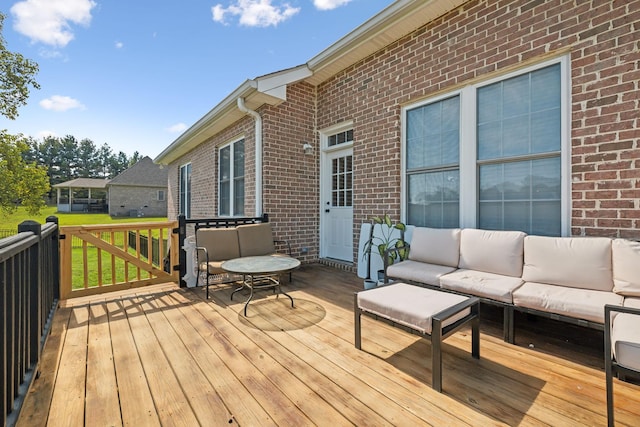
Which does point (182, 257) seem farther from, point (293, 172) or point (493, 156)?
point (493, 156)

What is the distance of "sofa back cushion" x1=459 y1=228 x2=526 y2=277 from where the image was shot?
2879 mm

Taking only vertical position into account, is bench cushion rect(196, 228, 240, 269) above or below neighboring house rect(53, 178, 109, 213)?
below

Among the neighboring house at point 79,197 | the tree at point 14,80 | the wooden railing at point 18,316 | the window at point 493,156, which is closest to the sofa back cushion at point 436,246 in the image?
the window at point 493,156

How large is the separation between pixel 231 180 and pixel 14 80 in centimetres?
1035

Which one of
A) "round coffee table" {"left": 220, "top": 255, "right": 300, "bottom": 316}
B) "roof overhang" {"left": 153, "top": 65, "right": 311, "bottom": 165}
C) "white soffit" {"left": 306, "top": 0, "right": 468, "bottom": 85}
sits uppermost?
"white soffit" {"left": 306, "top": 0, "right": 468, "bottom": 85}

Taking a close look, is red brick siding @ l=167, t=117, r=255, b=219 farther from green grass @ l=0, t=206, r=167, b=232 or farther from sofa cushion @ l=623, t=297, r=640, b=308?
green grass @ l=0, t=206, r=167, b=232

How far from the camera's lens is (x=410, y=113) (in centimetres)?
435

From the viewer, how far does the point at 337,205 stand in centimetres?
573

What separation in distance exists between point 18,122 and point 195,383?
46.6 feet

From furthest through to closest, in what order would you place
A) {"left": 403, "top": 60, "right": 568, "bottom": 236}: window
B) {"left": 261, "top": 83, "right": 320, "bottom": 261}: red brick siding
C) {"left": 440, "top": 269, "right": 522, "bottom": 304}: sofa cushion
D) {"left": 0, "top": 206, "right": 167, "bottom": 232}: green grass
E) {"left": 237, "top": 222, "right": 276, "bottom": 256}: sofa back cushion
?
{"left": 0, "top": 206, "right": 167, "bottom": 232}: green grass
{"left": 261, "top": 83, "right": 320, "bottom": 261}: red brick siding
{"left": 237, "top": 222, "right": 276, "bottom": 256}: sofa back cushion
{"left": 403, "top": 60, "right": 568, "bottom": 236}: window
{"left": 440, "top": 269, "right": 522, "bottom": 304}: sofa cushion

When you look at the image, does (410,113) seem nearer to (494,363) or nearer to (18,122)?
(494,363)

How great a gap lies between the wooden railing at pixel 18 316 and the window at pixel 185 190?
300 inches

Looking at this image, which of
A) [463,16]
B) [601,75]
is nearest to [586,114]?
[601,75]

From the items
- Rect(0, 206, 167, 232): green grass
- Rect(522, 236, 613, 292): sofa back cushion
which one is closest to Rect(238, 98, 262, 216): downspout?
Rect(522, 236, 613, 292): sofa back cushion
